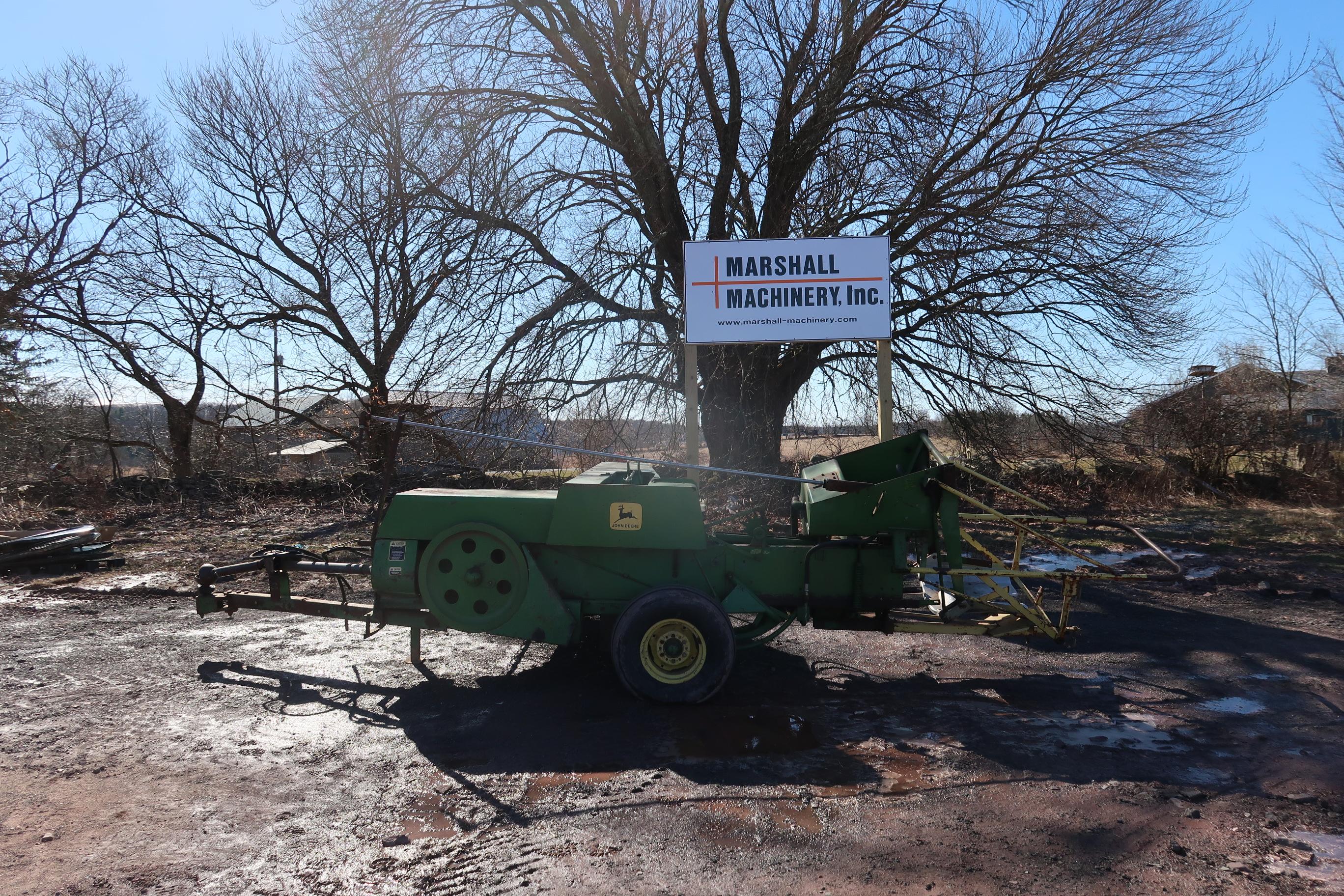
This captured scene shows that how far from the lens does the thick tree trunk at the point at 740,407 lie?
12.5 metres

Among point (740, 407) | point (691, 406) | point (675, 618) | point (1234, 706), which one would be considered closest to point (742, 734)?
point (675, 618)

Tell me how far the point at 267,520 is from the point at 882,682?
490 inches

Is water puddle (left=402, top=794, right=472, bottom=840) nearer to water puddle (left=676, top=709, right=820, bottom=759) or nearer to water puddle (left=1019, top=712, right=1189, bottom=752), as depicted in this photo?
water puddle (left=676, top=709, right=820, bottom=759)

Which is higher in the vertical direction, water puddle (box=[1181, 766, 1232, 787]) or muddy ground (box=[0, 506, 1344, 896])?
muddy ground (box=[0, 506, 1344, 896])

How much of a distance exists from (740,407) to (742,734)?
7.85 meters

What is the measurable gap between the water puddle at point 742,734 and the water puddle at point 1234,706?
2.74m

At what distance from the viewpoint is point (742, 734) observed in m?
5.07

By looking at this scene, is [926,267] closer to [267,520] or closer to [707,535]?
[707,535]

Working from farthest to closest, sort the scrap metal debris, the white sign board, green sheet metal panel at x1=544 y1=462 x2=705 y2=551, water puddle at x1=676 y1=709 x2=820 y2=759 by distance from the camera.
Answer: the scrap metal debris, the white sign board, green sheet metal panel at x1=544 y1=462 x2=705 y2=551, water puddle at x1=676 y1=709 x2=820 y2=759

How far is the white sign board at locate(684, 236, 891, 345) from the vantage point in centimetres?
928

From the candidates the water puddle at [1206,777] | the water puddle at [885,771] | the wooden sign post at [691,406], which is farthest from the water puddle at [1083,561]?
the water puddle at [885,771]

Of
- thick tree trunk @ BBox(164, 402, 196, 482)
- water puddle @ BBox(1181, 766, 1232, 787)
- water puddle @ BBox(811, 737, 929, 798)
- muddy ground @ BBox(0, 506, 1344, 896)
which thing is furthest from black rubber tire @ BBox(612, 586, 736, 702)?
thick tree trunk @ BBox(164, 402, 196, 482)

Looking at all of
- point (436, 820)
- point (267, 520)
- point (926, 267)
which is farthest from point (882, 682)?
point (267, 520)

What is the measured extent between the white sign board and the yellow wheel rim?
4492mm
